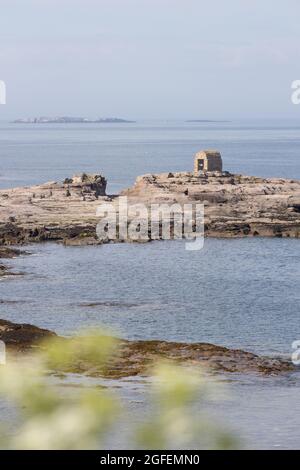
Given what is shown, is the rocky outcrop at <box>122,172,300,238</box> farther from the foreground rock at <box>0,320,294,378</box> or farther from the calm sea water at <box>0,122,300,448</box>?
the foreground rock at <box>0,320,294,378</box>

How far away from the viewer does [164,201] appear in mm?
64688

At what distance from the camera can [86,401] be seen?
15.8 ft

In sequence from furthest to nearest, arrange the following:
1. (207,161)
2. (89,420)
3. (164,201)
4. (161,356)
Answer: (207,161) < (164,201) < (161,356) < (89,420)

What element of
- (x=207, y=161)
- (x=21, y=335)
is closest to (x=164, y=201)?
(x=207, y=161)

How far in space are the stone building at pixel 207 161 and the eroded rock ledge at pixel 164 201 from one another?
127cm

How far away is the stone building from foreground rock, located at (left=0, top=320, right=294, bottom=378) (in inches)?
1645

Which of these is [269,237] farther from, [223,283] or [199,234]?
[223,283]

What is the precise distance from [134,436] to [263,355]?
24343 millimetres

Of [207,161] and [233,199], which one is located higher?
[207,161]

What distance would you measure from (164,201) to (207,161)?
764 centimetres

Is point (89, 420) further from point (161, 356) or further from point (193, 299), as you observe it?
point (193, 299)

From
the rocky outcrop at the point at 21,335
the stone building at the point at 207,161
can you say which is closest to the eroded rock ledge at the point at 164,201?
the stone building at the point at 207,161

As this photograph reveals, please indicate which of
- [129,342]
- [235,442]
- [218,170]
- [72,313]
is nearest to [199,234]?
[218,170]

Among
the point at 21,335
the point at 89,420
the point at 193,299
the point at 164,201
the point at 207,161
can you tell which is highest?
the point at 207,161
